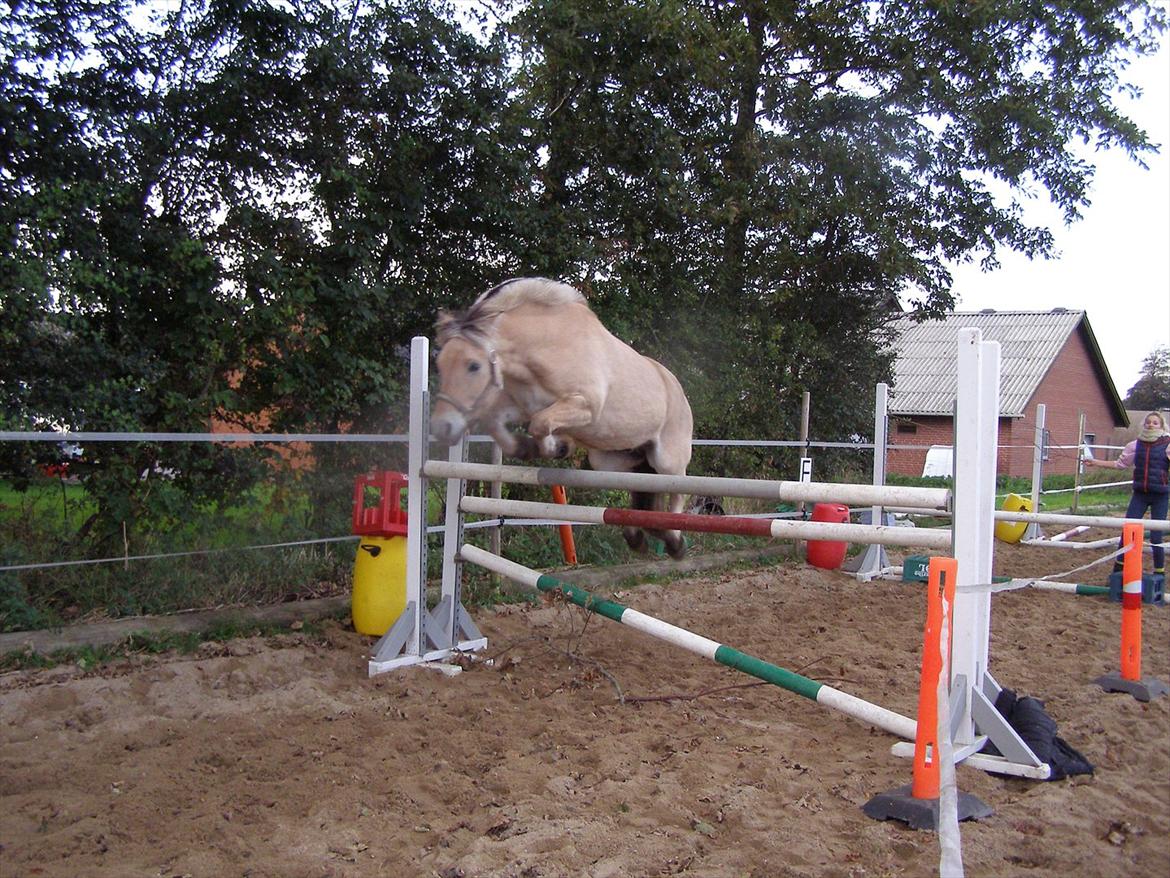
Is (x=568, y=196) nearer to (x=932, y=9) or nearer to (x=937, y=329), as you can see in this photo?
(x=932, y=9)

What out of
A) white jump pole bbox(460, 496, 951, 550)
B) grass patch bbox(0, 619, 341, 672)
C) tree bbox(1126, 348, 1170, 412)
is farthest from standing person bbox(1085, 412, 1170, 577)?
tree bbox(1126, 348, 1170, 412)

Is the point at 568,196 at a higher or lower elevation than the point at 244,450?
higher

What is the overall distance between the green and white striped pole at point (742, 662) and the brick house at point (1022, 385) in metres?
19.1

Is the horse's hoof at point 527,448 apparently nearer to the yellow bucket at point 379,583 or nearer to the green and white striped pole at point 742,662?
the green and white striped pole at point 742,662

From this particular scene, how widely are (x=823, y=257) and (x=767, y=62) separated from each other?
2.28m

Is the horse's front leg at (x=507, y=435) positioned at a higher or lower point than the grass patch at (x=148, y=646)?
higher

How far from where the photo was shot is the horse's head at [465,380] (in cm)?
343

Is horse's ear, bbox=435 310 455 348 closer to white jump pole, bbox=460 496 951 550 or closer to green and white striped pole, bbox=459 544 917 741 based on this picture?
white jump pole, bbox=460 496 951 550

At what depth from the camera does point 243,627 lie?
16.0 ft

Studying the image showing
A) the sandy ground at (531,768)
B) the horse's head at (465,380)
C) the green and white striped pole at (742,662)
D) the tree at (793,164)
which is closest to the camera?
the sandy ground at (531,768)

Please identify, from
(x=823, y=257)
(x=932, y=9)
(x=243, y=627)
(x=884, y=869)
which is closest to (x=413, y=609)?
(x=243, y=627)

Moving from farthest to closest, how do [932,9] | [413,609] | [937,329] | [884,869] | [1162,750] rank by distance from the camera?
[937,329] → [932,9] → [413,609] → [1162,750] → [884,869]

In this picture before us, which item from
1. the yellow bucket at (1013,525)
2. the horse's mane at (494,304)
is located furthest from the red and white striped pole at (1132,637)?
the yellow bucket at (1013,525)

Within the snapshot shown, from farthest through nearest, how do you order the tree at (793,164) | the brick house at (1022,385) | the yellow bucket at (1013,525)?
the brick house at (1022,385)
the yellow bucket at (1013,525)
the tree at (793,164)
